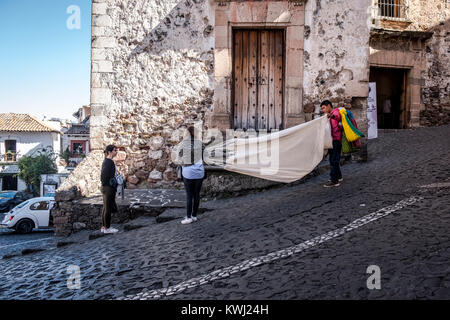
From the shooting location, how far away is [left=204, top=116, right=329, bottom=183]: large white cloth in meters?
5.57

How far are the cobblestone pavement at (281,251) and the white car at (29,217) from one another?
930 centimetres

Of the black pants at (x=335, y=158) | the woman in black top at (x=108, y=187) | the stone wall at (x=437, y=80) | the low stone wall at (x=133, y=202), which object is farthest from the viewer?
the stone wall at (x=437, y=80)

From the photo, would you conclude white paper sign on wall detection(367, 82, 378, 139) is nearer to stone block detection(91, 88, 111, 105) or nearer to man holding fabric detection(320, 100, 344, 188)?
man holding fabric detection(320, 100, 344, 188)

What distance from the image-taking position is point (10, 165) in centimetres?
3175

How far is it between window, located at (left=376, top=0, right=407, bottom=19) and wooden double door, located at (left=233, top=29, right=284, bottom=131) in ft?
17.2

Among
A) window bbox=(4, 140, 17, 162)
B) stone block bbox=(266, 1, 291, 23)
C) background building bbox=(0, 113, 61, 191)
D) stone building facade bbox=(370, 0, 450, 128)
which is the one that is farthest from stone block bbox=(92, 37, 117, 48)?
window bbox=(4, 140, 17, 162)

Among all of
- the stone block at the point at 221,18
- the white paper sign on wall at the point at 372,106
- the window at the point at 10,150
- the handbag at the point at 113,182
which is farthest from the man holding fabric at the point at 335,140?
the window at the point at 10,150

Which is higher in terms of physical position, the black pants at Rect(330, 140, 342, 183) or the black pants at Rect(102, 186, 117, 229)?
the black pants at Rect(330, 140, 342, 183)

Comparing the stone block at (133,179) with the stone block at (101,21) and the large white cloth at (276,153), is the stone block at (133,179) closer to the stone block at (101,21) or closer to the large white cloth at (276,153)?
the large white cloth at (276,153)

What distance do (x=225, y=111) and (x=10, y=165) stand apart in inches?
1235

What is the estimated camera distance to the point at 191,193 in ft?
16.5

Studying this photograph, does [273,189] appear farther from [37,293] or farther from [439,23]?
[439,23]

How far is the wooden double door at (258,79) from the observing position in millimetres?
7832

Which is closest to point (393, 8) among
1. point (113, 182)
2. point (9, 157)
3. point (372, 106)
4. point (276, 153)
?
point (372, 106)
